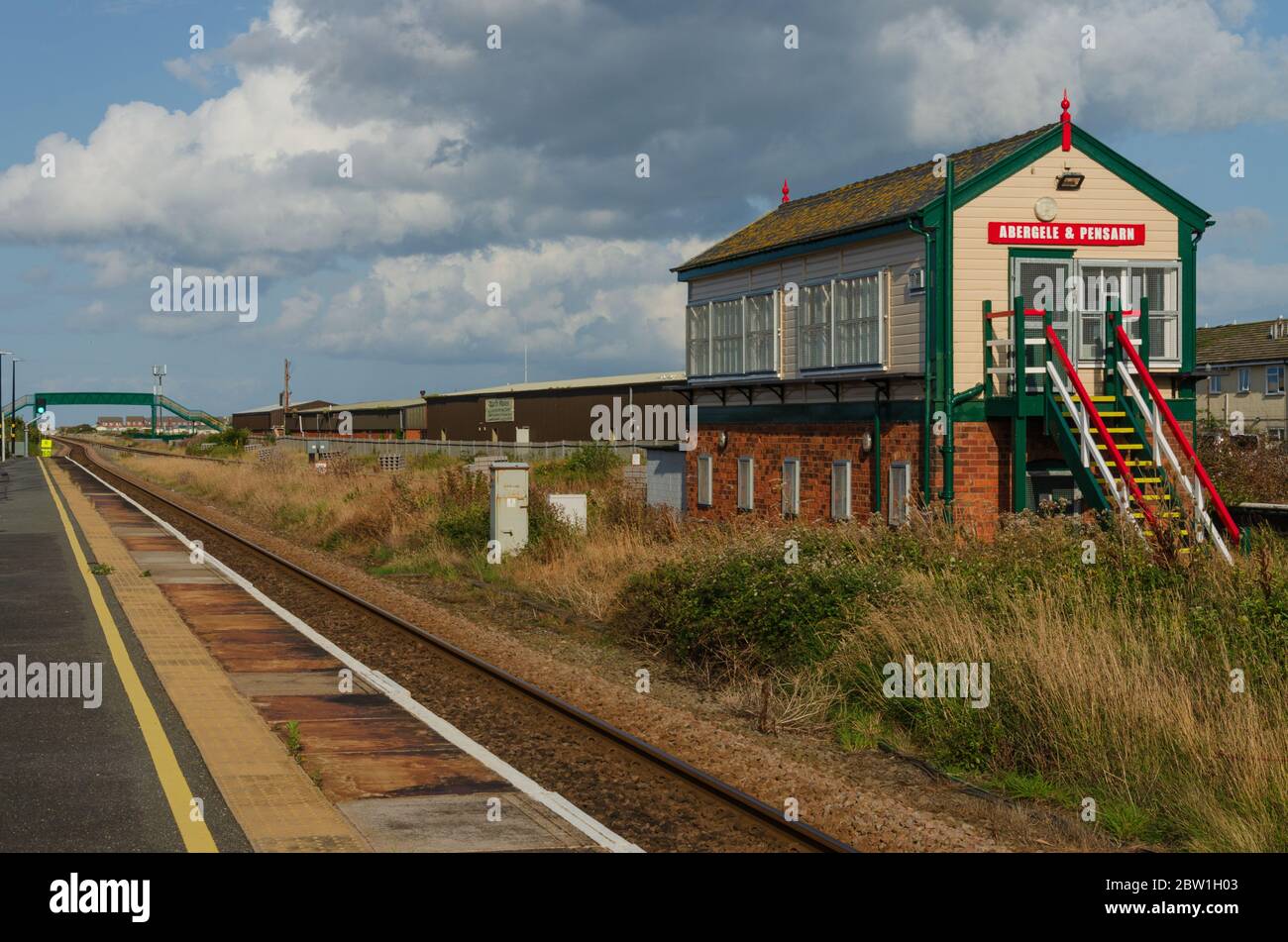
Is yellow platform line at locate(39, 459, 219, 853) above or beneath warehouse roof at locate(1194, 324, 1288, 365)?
beneath

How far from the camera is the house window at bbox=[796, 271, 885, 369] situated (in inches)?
765

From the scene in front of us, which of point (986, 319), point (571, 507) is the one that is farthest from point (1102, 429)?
point (571, 507)

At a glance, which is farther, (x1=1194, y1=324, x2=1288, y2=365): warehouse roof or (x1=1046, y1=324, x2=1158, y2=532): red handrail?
(x1=1194, y1=324, x2=1288, y2=365): warehouse roof

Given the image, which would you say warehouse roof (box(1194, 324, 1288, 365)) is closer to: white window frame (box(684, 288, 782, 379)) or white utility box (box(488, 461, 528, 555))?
white window frame (box(684, 288, 782, 379))

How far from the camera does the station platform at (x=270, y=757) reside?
7336 mm

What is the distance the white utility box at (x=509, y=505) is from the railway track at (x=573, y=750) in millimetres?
4312

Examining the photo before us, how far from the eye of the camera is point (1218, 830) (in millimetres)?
7250

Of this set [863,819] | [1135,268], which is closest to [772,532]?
[863,819]

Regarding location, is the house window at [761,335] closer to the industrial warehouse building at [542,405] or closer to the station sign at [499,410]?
the industrial warehouse building at [542,405]

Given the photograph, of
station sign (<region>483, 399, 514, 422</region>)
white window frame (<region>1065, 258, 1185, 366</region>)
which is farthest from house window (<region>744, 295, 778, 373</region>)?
station sign (<region>483, 399, 514, 422</region>)

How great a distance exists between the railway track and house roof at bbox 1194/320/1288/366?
43.4 meters

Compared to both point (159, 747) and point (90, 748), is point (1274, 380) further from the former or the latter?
point (90, 748)
